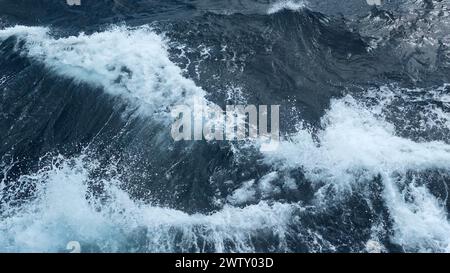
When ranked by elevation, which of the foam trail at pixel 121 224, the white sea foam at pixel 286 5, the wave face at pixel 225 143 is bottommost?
the foam trail at pixel 121 224

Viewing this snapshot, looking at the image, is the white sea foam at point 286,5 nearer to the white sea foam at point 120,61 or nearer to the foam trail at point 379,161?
the white sea foam at point 120,61

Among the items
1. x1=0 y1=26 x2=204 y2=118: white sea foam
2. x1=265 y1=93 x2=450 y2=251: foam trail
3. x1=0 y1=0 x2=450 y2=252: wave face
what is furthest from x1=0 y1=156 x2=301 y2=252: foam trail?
x1=0 y1=26 x2=204 y2=118: white sea foam

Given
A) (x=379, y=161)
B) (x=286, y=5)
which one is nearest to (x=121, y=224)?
(x=379, y=161)

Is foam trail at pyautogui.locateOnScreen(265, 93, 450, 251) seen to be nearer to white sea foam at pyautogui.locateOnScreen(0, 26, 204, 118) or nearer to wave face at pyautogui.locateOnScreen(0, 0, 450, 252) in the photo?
wave face at pyautogui.locateOnScreen(0, 0, 450, 252)

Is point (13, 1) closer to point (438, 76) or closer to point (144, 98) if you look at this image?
point (144, 98)

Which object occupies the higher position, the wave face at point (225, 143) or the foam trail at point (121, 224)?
the wave face at point (225, 143)

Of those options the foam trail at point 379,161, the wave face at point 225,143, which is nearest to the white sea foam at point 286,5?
the wave face at point 225,143

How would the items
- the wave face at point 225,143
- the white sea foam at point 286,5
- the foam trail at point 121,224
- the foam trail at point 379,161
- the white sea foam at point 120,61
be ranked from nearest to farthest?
1. the foam trail at point 121,224
2. the foam trail at point 379,161
3. the wave face at point 225,143
4. the white sea foam at point 120,61
5. the white sea foam at point 286,5

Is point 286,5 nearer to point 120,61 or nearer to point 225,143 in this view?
point 120,61
